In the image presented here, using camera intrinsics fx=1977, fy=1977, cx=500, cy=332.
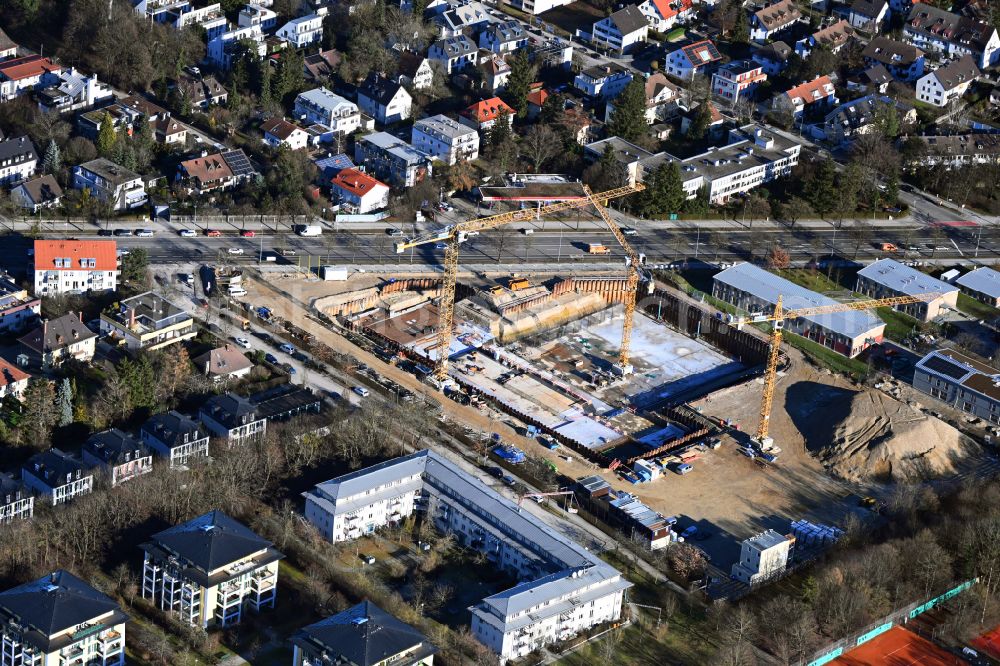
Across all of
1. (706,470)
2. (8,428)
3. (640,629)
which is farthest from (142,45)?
(640,629)

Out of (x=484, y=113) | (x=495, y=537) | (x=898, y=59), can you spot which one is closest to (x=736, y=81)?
(x=898, y=59)

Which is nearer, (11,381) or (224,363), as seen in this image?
(11,381)

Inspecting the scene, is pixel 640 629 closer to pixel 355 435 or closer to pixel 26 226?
pixel 355 435

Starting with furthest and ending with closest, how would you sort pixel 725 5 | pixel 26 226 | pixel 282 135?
pixel 725 5, pixel 282 135, pixel 26 226

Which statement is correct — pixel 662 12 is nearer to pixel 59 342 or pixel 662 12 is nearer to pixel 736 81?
pixel 736 81

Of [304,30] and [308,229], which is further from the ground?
[304,30]

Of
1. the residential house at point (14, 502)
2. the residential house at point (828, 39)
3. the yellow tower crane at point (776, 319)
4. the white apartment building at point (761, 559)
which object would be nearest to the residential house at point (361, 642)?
the residential house at point (14, 502)

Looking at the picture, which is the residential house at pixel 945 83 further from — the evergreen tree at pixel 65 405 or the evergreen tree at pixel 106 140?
the evergreen tree at pixel 65 405
